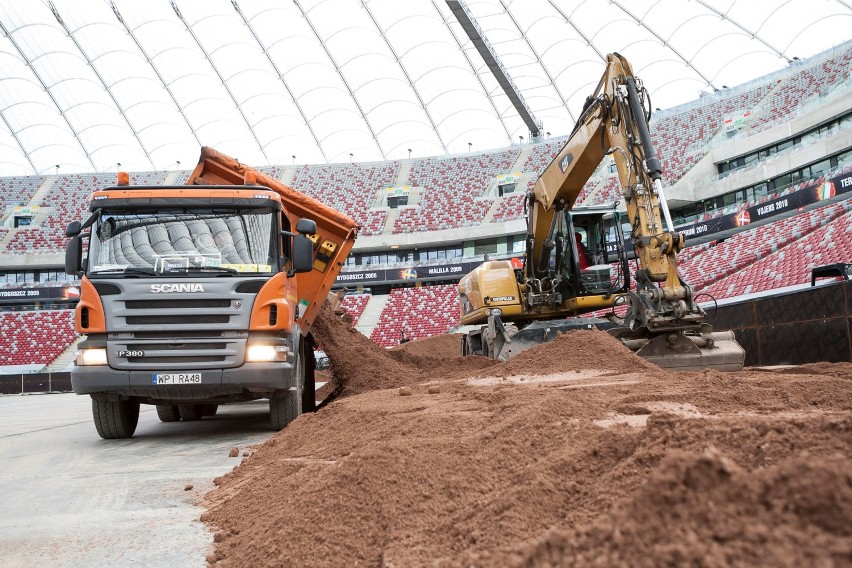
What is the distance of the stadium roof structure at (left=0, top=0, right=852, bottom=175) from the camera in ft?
124

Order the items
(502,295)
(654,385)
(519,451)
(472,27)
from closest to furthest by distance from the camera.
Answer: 1. (519,451)
2. (654,385)
3. (502,295)
4. (472,27)

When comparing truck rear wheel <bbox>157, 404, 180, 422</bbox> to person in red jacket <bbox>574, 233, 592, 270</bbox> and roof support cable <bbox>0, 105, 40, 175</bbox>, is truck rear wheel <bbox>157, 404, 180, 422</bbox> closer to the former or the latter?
person in red jacket <bbox>574, 233, 592, 270</bbox>

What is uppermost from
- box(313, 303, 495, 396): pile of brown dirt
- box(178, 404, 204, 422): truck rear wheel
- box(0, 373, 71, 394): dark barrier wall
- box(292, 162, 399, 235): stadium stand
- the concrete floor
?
box(292, 162, 399, 235): stadium stand

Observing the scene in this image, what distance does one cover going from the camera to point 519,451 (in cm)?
304

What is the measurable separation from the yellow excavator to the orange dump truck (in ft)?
13.5

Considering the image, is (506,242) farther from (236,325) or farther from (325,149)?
(236,325)

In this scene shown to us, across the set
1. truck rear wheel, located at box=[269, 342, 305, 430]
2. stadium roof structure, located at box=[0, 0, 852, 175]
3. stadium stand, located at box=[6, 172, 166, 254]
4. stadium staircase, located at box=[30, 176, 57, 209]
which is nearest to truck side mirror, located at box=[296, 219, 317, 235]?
truck rear wheel, located at box=[269, 342, 305, 430]

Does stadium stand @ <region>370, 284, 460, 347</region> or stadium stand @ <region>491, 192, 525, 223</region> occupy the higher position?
stadium stand @ <region>491, 192, 525, 223</region>

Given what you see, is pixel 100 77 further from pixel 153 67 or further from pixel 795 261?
pixel 795 261

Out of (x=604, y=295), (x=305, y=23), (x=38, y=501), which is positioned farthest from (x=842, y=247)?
(x=305, y=23)

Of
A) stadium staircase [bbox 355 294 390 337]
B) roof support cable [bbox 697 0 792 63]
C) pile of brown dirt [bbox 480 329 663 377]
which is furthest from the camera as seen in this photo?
stadium staircase [bbox 355 294 390 337]

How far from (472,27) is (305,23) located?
13.1 metres

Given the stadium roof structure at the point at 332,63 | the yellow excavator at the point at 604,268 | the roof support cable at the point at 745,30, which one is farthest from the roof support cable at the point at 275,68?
the yellow excavator at the point at 604,268

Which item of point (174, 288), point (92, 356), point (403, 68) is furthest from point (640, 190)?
point (403, 68)
